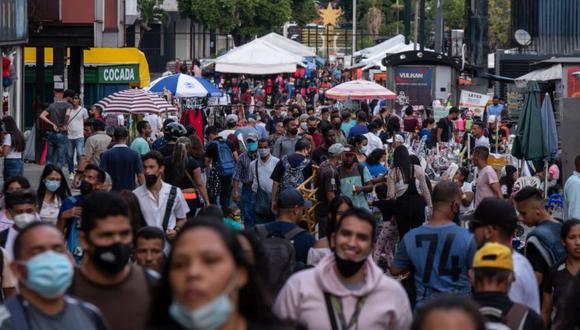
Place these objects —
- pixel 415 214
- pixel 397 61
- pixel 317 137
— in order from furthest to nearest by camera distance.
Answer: pixel 397 61 < pixel 317 137 < pixel 415 214

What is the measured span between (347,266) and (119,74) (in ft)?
84.8

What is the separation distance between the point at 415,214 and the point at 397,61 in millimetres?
24001

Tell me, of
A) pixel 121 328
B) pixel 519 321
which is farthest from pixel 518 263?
pixel 121 328

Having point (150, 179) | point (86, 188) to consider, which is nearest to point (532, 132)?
point (150, 179)

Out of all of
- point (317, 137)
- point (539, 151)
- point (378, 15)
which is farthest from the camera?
point (378, 15)

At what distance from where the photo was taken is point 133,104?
23141 mm

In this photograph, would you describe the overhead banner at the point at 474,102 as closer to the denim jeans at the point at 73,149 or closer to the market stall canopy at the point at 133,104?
the denim jeans at the point at 73,149

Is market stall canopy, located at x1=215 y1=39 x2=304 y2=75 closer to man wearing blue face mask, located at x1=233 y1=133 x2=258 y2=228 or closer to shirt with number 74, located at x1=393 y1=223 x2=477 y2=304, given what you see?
man wearing blue face mask, located at x1=233 y1=133 x2=258 y2=228

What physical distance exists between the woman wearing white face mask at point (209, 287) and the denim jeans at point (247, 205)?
12780 mm

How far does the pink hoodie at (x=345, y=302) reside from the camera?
6777 mm

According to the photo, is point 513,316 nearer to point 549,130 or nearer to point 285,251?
point 285,251

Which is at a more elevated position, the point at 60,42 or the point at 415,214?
the point at 60,42

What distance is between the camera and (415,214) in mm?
14641

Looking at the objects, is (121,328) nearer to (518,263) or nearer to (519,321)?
(519,321)
